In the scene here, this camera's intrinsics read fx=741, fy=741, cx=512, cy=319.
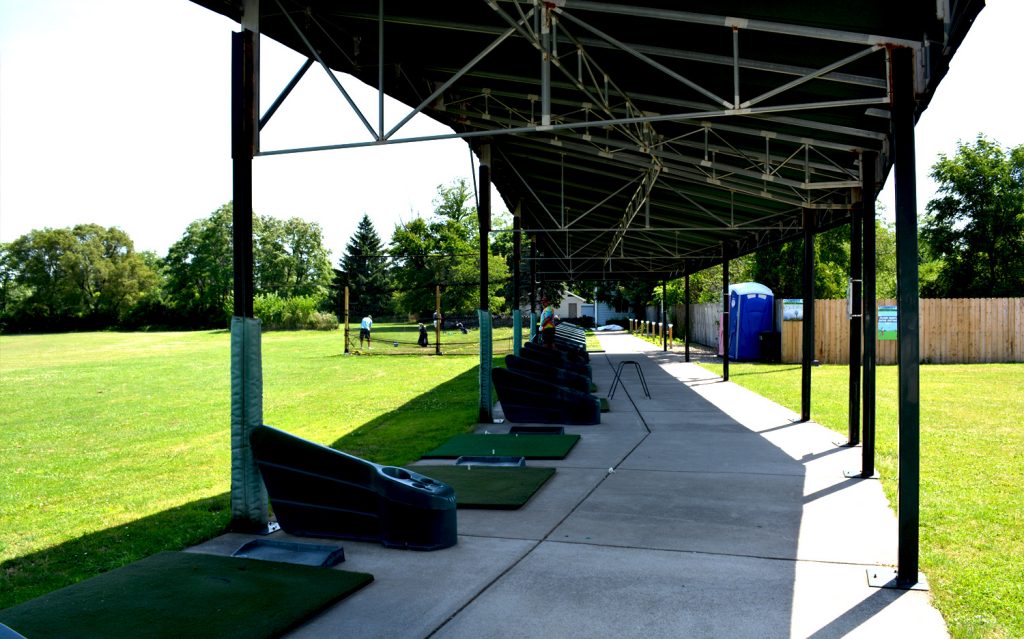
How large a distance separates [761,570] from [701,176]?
741 centimetres

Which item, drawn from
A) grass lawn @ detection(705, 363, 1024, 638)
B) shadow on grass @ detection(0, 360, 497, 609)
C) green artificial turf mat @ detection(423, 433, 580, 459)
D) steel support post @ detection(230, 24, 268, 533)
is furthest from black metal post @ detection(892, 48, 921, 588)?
shadow on grass @ detection(0, 360, 497, 609)

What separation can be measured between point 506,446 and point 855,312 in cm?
451

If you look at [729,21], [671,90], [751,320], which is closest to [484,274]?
[671,90]

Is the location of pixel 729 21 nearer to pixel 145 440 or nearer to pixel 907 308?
pixel 907 308

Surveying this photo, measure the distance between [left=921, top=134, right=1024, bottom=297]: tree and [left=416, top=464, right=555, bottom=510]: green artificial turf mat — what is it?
126 ft

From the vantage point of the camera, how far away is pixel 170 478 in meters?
8.13

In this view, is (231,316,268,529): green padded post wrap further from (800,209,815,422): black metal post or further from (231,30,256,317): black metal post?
(800,209,815,422): black metal post

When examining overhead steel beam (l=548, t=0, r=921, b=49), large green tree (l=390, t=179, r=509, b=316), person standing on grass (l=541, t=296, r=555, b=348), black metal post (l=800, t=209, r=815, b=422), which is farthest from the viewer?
large green tree (l=390, t=179, r=509, b=316)

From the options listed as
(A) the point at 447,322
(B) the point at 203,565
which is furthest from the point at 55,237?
(B) the point at 203,565

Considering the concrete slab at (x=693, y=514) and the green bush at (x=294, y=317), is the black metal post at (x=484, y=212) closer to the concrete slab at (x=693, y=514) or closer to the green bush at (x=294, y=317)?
the concrete slab at (x=693, y=514)

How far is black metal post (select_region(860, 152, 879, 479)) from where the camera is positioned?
25.3ft

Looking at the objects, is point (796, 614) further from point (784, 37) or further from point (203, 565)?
point (784, 37)

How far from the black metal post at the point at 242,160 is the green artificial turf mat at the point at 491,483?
2603mm

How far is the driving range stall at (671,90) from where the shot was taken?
5.05 meters
